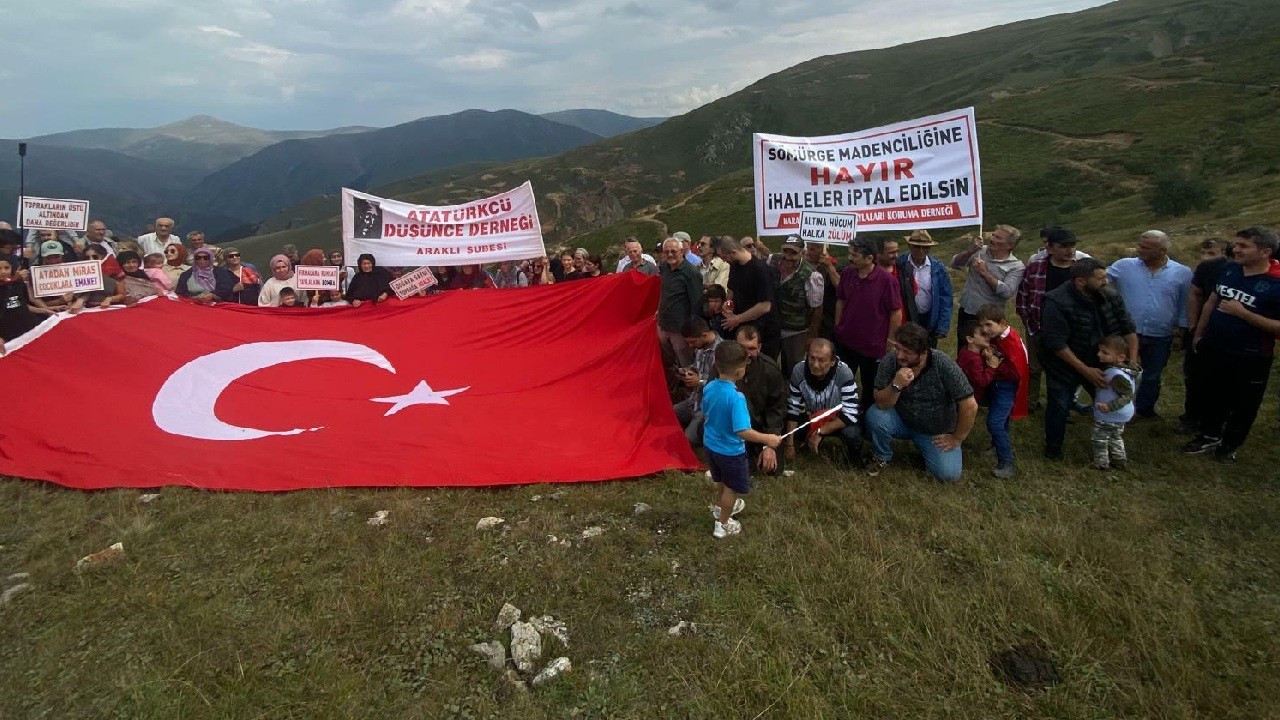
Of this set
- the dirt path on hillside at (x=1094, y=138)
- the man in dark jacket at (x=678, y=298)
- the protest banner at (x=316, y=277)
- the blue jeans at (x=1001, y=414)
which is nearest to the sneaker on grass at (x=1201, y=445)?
the blue jeans at (x=1001, y=414)

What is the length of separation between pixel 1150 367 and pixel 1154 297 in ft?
2.60

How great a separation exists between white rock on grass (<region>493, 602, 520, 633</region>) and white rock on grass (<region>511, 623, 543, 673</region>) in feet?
0.41

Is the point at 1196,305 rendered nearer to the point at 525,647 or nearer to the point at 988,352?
the point at 988,352

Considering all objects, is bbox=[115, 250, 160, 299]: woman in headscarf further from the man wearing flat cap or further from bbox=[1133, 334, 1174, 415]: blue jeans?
bbox=[1133, 334, 1174, 415]: blue jeans

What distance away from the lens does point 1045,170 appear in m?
70.7

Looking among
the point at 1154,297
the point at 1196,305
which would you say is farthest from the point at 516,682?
the point at 1196,305

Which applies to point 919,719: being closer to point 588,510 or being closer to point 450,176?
point 588,510

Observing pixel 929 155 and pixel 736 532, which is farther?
pixel 929 155

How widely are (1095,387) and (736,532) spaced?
3.94m

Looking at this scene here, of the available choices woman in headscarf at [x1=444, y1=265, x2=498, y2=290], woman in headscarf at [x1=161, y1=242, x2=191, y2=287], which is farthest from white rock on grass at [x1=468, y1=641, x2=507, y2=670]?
woman in headscarf at [x1=161, y1=242, x2=191, y2=287]

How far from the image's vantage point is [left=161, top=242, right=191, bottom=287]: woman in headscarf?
32.3 ft

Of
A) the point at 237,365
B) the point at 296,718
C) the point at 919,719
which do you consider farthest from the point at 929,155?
the point at 237,365

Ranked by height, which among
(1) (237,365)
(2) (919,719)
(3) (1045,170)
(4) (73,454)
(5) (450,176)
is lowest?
(2) (919,719)

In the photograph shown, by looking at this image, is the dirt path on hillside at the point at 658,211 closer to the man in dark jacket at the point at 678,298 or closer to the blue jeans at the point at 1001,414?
the man in dark jacket at the point at 678,298
